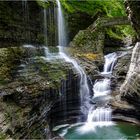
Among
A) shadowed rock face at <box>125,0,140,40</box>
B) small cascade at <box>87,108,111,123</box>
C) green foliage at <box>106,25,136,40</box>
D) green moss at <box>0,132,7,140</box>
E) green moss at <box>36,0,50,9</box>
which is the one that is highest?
green moss at <box>36,0,50,9</box>

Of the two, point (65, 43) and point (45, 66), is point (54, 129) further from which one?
point (65, 43)

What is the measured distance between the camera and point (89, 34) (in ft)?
88.6

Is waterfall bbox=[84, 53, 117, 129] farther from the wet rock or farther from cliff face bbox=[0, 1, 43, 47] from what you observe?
cliff face bbox=[0, 1, 43, 47]

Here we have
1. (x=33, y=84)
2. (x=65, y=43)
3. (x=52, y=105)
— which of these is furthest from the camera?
(x=65, y=43)

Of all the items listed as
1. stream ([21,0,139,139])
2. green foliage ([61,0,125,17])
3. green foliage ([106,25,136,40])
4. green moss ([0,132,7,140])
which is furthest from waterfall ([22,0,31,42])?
green moss ([0,132,7,140])

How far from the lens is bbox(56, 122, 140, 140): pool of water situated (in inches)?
595

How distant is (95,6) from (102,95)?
55.2 feet

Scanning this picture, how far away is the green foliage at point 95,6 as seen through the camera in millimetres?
31470

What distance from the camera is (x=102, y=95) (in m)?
19.7

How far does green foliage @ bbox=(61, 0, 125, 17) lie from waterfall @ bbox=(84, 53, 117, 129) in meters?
8.85

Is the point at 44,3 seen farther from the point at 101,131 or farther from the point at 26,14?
the point at 101,131

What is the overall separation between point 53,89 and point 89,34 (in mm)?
12607

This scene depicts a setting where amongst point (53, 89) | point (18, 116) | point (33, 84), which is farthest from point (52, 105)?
point (18, 116)

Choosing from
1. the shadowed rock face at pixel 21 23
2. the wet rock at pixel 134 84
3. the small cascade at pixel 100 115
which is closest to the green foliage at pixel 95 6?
the shadowed rock face at pixel 21 23
